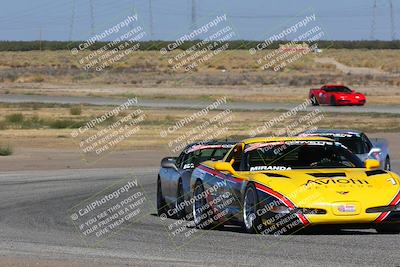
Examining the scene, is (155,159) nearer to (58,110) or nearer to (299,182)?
(299,182)

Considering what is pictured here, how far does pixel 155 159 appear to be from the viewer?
3250 cm

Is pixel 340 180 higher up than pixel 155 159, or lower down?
higher up

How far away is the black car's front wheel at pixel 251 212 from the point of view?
13.1 meters

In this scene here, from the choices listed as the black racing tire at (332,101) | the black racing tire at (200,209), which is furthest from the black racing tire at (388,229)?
the black racing tire at (332,101)

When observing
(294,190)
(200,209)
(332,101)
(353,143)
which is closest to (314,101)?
(332,101)

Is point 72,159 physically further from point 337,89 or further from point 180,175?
point 337,89

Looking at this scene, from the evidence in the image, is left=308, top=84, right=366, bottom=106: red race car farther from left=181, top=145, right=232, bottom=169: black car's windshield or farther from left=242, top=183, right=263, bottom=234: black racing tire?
left=242, top=183, right=263, bottom=234: black racing tire

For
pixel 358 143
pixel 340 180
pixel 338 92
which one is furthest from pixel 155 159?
pixel 338 92

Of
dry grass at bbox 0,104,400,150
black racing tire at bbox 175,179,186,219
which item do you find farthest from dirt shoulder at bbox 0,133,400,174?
black racing tire at bbox 175,179,186,219

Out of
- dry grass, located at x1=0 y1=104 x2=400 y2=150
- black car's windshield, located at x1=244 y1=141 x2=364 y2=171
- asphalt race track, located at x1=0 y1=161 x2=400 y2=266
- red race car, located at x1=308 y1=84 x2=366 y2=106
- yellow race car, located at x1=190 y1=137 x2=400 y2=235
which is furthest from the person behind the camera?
red race car, located at x1=308 y1=84 x2=366 y2=106

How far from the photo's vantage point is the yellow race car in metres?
12.8

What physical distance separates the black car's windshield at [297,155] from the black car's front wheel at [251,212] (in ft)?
2.61

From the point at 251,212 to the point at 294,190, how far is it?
0.62 metres

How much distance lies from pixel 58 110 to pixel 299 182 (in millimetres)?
43960
